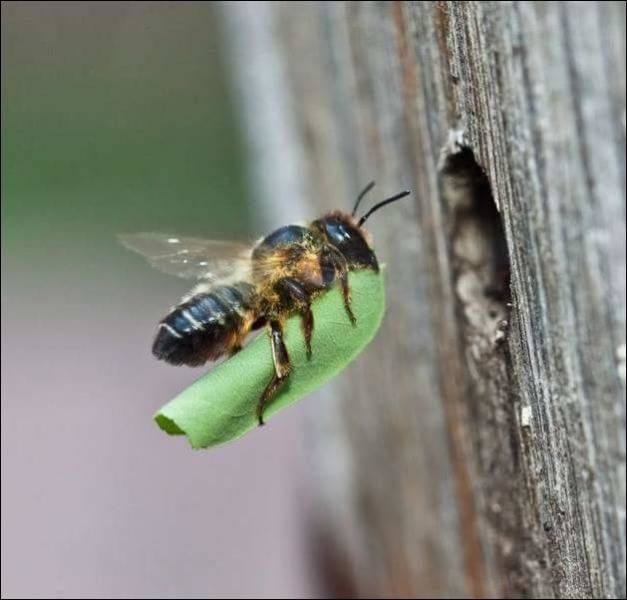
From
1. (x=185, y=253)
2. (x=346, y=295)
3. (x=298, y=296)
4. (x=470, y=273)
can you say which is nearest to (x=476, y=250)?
(x=470, y=273)

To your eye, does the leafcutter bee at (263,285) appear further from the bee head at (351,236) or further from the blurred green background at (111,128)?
the blurred green background at (111,128)

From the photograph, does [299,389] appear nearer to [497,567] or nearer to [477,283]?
[477,283]

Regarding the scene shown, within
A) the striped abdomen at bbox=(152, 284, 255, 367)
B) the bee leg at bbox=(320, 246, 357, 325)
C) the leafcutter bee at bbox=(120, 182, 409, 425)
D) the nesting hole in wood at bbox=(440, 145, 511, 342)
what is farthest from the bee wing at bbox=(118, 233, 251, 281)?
the nesting hole in wood at bbox=(440, 145, 511, 342)

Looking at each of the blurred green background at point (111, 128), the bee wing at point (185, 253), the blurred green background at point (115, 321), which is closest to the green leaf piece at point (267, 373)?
the bee wing at point (185, 253)

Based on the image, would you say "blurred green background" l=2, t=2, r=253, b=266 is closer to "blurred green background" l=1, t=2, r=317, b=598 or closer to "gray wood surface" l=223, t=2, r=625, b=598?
→ "blurred green background" l=1, t=2, r=317, b=598

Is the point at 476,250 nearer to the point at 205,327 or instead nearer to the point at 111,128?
the point at 205,327
